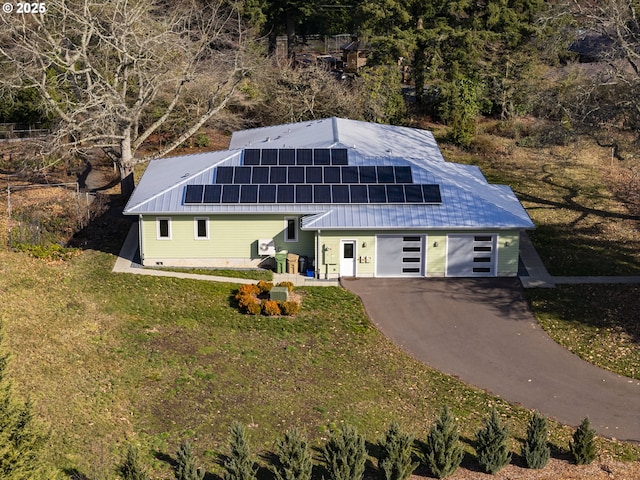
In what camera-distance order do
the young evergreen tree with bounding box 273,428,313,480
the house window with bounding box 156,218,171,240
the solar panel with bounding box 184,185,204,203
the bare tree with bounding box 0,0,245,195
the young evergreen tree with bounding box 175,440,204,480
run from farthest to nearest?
the bare tree with bounding box 0,0,245,195
the house window with bounding box 156,218,171,240
the solar panel with bounding box 184,185,204,203
the young evergreen tree with bounding box 273,428,313,480
the young evergreen tree with bounding box 175,440,204,480

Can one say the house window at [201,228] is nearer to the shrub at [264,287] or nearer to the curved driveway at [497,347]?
the shrub at [264,287]

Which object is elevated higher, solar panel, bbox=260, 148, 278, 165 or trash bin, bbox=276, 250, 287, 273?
solar panel, bbox=260, 148, 278, 165

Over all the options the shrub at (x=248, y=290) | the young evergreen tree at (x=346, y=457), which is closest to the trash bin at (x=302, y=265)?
the shrub at (x=248, y=290)

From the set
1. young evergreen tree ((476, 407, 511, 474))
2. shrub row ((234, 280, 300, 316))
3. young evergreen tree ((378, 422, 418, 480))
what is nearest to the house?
shrub row ((234, 280, 300, 316))

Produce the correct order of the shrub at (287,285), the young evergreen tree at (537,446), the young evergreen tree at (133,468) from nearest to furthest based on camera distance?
the young evergreen tree at (133,468), the young evergreen tree at (537,446), the shrub at (287,285)

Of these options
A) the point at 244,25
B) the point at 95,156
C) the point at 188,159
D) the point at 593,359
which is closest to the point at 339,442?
the point at 593,359

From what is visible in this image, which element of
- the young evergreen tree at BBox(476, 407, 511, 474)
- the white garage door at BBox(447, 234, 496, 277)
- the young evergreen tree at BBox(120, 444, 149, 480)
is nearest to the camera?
the young evergreen tree at BBox(120, 444, 149, 480)

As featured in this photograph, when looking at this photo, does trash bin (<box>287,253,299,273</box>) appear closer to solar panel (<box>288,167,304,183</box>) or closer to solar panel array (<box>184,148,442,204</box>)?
solar panel array (<box>184,148,442,204</box>)

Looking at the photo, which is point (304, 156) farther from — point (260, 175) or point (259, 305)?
point (259, 305)
